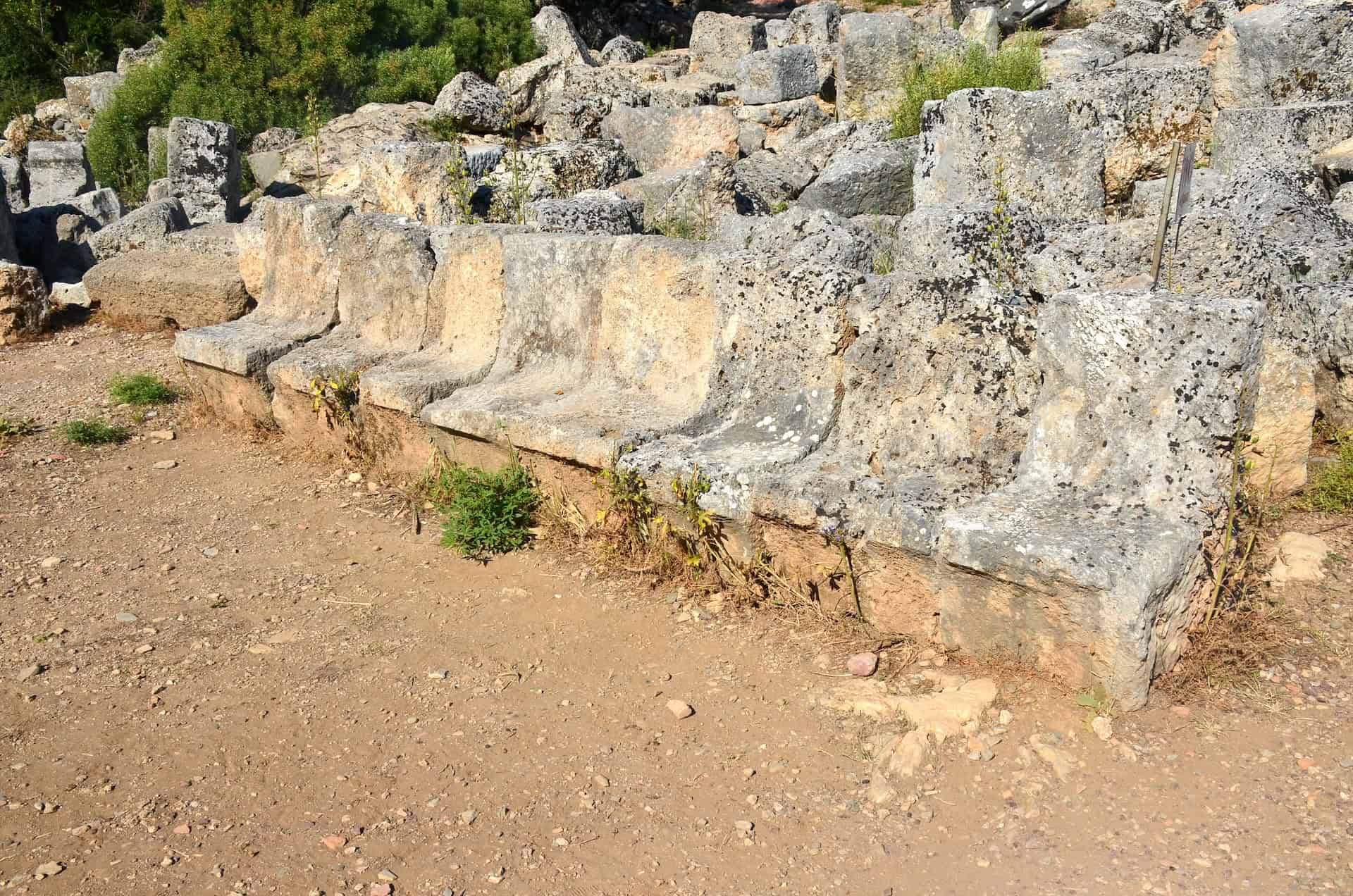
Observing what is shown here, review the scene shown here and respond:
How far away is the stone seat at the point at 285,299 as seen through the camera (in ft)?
19.2

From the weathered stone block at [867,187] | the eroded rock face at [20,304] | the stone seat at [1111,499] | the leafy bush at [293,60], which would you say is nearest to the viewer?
the stone seat at [1111,499]

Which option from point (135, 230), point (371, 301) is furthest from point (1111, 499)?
point (135, 230)

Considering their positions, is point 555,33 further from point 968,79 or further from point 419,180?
point 419,180

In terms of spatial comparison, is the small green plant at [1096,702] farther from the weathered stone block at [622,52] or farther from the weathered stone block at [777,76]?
the weathered stone block at [622,52]

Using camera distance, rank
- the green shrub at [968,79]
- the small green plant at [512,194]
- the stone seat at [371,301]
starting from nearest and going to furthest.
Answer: the stone seat at [371,301] < the small green plant at [512,194] < the green shrub at [968,79]

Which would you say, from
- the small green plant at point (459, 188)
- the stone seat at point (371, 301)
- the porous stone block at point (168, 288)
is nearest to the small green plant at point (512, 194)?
the small green plant at point (459, 188)

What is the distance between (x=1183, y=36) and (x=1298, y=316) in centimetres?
940

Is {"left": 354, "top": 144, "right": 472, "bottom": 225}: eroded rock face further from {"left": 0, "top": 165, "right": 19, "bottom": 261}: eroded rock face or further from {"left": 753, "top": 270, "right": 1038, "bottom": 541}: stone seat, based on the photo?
{"left": 0, "top": 165, "right": 19, "bottom": 261}: eroded rock face

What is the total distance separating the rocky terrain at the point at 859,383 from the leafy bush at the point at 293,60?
28.1 ft

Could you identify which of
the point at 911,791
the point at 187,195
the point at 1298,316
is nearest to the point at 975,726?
the point at 911,791

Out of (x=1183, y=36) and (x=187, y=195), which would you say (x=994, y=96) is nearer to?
(x=1183, y=36)

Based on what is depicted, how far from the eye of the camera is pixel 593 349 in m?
4.85

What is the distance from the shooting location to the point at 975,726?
10.1ft

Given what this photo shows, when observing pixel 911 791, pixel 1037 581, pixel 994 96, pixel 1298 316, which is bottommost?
pixel 911 791
